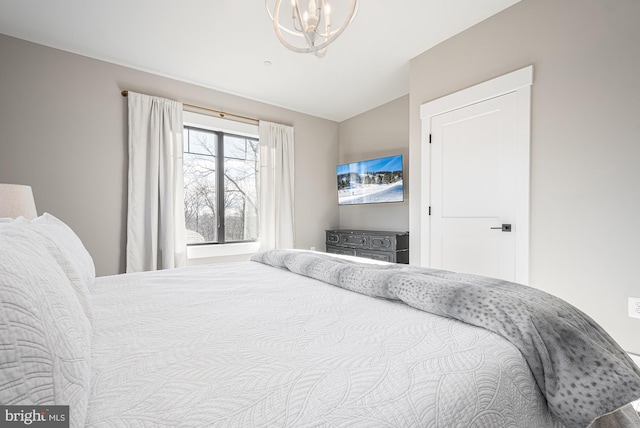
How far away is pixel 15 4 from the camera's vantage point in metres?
2.22

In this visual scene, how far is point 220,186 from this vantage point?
12.7ft

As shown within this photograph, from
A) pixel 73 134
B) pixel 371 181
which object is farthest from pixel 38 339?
pixel 371 181

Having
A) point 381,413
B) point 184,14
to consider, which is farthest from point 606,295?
point 184,14

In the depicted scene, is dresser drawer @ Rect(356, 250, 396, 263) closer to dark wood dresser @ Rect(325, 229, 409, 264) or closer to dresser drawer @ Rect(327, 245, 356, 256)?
dark wood dresser @ Rect(325, 229, 409, 264)

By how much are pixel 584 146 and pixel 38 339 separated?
2.74 meters

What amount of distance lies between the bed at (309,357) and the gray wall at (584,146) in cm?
132

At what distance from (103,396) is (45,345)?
0.17 m

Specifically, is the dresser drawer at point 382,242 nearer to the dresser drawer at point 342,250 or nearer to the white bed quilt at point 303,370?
the dresser drawer at point 342,250

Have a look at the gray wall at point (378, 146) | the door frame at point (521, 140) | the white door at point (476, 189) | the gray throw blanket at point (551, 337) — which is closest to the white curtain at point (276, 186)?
the gray wall at point (378, 146)

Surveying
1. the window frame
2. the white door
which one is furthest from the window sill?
the white door

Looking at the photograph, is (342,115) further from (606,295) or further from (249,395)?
(249,395)

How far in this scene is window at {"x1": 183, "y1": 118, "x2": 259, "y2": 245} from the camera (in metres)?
3.68

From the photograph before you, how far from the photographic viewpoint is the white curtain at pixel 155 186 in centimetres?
307

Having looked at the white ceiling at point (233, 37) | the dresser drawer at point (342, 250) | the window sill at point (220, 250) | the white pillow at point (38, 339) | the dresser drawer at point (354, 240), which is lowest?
the dresser drawer at point (342, 250)
